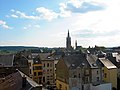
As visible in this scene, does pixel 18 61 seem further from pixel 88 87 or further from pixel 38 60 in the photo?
pixel 88 87

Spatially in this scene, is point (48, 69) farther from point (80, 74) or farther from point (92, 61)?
point (80, 74)

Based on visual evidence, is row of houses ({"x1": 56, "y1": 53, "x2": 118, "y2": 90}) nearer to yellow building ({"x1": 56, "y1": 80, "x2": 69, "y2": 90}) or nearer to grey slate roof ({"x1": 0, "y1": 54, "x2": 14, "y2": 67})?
yellow building ({"x1": 56, "y1": 80, "x2": 69, "y2": 90})

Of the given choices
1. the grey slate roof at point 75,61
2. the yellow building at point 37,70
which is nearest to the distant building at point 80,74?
the grey slate roof at point 75,61

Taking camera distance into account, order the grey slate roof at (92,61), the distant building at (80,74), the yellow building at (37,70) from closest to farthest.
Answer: the distant building at (80,74) → the grey slate roof at (92,61) → the yellow building at (37,70)

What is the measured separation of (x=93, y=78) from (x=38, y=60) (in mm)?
20813

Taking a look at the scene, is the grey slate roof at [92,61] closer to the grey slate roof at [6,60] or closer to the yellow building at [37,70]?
the yellow building at [37,70]

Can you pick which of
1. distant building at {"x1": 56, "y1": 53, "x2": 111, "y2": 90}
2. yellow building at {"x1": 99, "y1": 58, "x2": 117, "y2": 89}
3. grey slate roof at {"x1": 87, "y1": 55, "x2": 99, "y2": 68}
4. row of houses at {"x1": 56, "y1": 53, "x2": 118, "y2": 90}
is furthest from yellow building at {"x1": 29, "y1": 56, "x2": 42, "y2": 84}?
yellow building at {"x1": 99, "y1": 58, "x2": 117, "y2": 89}

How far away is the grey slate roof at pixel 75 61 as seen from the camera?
5466cm

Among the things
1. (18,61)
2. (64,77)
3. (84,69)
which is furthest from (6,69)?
(84,69)

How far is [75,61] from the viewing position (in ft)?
185

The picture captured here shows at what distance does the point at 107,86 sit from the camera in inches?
2212

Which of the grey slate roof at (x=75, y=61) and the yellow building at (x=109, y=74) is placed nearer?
the grey slate roof at (x=75, y=61)

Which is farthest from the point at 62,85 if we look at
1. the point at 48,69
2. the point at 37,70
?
the point at 48,69

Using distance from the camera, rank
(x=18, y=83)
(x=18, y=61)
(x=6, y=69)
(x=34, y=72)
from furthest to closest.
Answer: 1. (x=34, y=72)
2. (x=18, y=61)
3. (x=6, y=69)
4. (x=18, y=83)
